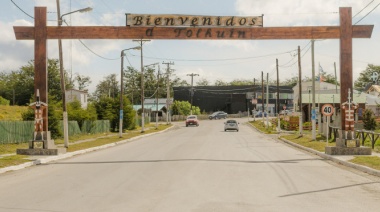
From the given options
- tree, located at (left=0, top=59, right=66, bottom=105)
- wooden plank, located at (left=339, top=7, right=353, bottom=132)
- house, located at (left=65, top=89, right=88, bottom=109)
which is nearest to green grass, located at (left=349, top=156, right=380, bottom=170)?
wooden plank, located at (left=339, top=7, right=353, bottom=132)

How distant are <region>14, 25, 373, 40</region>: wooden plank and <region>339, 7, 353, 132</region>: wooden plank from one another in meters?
0.37

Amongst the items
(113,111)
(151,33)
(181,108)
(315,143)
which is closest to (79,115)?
(113,111)

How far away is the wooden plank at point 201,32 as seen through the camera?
23.6 meters

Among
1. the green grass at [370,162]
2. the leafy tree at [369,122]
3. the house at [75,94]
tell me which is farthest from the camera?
the house at [75,94]

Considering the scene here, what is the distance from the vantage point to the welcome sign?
2380 cm

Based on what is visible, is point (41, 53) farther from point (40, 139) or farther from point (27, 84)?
point (27, 84)

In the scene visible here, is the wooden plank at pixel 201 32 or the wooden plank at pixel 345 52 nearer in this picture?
the wooden plank at pixel 345 52

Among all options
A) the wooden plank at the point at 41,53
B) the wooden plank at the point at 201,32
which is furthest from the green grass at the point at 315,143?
the wooden plank at the point at 41,53

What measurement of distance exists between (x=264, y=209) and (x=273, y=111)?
134 meters

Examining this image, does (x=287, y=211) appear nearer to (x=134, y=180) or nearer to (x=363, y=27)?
(x=134, y=180)

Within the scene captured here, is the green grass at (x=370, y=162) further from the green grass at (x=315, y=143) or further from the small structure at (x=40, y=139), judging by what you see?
the small structure at (x=40, y=139)

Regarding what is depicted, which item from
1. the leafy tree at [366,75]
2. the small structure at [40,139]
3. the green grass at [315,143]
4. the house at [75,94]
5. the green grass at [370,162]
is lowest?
the green grass at [315,143]

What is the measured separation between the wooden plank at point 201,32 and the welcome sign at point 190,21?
0.27 meters

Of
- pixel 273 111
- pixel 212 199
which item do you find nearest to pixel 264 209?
pixel 212 199
